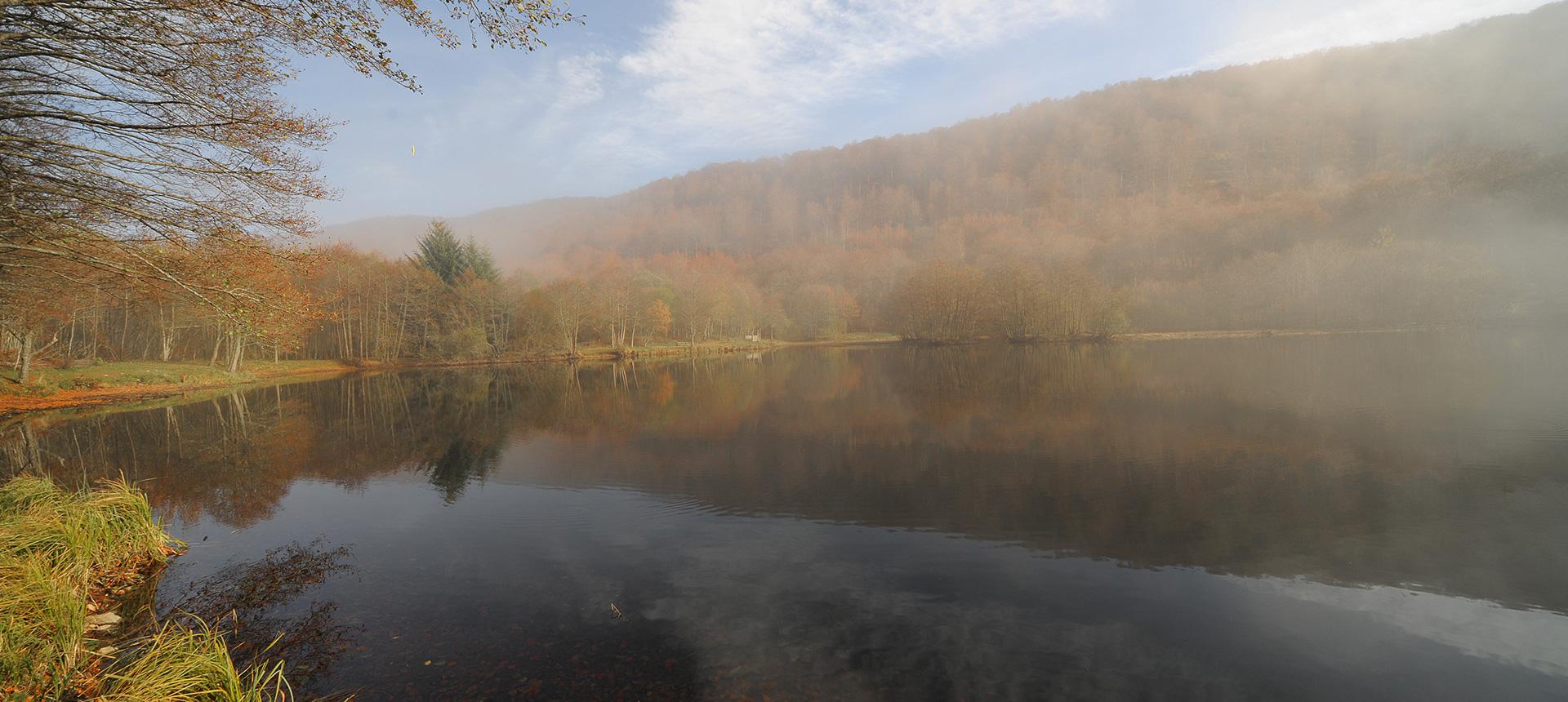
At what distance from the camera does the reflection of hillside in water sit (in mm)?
8148

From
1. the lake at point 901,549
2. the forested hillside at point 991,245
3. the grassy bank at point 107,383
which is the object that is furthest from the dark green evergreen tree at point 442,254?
the lake at point 901,549

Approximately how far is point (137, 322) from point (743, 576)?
181 ft

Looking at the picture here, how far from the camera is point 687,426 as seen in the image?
18.8m

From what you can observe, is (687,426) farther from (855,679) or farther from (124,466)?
(855,679)

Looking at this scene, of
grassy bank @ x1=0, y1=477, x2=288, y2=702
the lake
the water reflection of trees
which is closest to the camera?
grassy bank @ x1=0, y1=477, x2=288, y2=702

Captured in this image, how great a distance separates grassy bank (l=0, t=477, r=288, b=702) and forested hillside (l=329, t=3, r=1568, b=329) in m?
83.7

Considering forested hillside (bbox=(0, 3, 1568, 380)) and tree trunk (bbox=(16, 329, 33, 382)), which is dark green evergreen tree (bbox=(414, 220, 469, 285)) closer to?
forested hillside (bbox=(0, 3, 1568, 380))

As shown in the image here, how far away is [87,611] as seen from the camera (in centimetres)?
624

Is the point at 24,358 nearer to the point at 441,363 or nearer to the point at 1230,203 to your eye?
the point at 441,363

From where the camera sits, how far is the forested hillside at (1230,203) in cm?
7088

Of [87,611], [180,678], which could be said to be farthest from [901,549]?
[87,611]

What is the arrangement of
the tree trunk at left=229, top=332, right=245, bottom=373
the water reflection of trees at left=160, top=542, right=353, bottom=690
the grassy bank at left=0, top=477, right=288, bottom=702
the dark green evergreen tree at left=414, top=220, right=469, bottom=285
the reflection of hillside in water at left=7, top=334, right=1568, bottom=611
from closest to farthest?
1. the grassy bank at left=0, top=477, right=288, bottom=702
2. the water reflection of trees at left=160, top=542, right=353, bottom=690
3. the reflection of hillside in water at left=7, top=334, right=1568, bottom=611
4. the tree trunk at left=229, top=332, right=245, bottom=373
5. the dark green evergreen tree at left=414, top=220, right=469, bottom=285

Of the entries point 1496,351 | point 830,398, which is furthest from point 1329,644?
point 1496,351

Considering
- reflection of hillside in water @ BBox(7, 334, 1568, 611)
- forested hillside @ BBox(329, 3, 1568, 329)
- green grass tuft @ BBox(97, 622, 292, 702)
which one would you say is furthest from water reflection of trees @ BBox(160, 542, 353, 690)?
forested hillside @ BBox(329, 3, 1568, 329)
